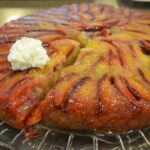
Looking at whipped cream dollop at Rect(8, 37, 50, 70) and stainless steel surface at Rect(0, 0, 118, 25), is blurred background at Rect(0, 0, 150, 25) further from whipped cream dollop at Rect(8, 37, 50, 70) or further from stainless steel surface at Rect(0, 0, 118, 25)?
whipped cream dollop at Rect(8, 37, 50, 70)

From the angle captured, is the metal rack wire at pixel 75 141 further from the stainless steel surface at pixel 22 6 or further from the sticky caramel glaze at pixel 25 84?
the stainless steel surface at pixel 22 6

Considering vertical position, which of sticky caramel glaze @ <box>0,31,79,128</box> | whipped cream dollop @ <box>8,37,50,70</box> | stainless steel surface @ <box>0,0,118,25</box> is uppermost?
whipped cream dollop @ <box>8,37,50,70</box>

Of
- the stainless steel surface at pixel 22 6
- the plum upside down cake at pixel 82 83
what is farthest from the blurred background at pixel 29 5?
the plum upside down cake at pixel 82 83

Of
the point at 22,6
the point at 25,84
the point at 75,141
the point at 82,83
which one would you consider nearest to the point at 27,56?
the point at 25,84

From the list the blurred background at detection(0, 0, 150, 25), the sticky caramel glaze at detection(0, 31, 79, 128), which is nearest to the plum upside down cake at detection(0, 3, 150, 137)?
the sticky caramel glaze at detection(0, 31, 79, 128)

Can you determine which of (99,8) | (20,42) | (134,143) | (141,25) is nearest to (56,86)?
(20,42)
